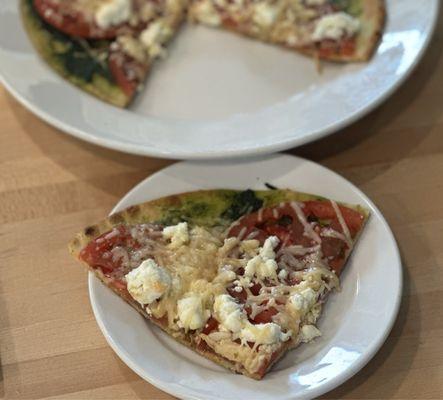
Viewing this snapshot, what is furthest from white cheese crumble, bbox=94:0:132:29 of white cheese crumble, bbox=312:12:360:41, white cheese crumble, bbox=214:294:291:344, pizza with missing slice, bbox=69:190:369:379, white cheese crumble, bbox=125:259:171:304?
white cheese crumble, bbox=214:294:291:344

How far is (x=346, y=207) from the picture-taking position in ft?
5.14

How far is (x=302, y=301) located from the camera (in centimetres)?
139

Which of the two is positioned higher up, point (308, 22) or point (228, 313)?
point (308, 22)

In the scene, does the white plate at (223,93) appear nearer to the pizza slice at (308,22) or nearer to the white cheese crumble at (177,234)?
the pizza slice at (308,22)

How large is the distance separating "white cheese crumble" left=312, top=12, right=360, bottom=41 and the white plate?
0.26 ft

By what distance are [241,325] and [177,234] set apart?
0.26 metres

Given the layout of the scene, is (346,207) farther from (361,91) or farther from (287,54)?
(287,54)

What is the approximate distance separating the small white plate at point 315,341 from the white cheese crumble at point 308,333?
2 cm

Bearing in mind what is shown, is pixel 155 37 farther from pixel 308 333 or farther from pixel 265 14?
pixel 308 333

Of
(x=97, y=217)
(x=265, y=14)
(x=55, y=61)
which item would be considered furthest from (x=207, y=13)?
(x=97, y=217)

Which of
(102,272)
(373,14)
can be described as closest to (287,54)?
(373,14)

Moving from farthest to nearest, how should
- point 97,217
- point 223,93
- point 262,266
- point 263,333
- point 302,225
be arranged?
point 223,93
point 97,217
point 302,225
point 262,266
point 263,333

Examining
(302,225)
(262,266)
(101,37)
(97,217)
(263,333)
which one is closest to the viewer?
(263,333)

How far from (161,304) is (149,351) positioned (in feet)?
0.29
